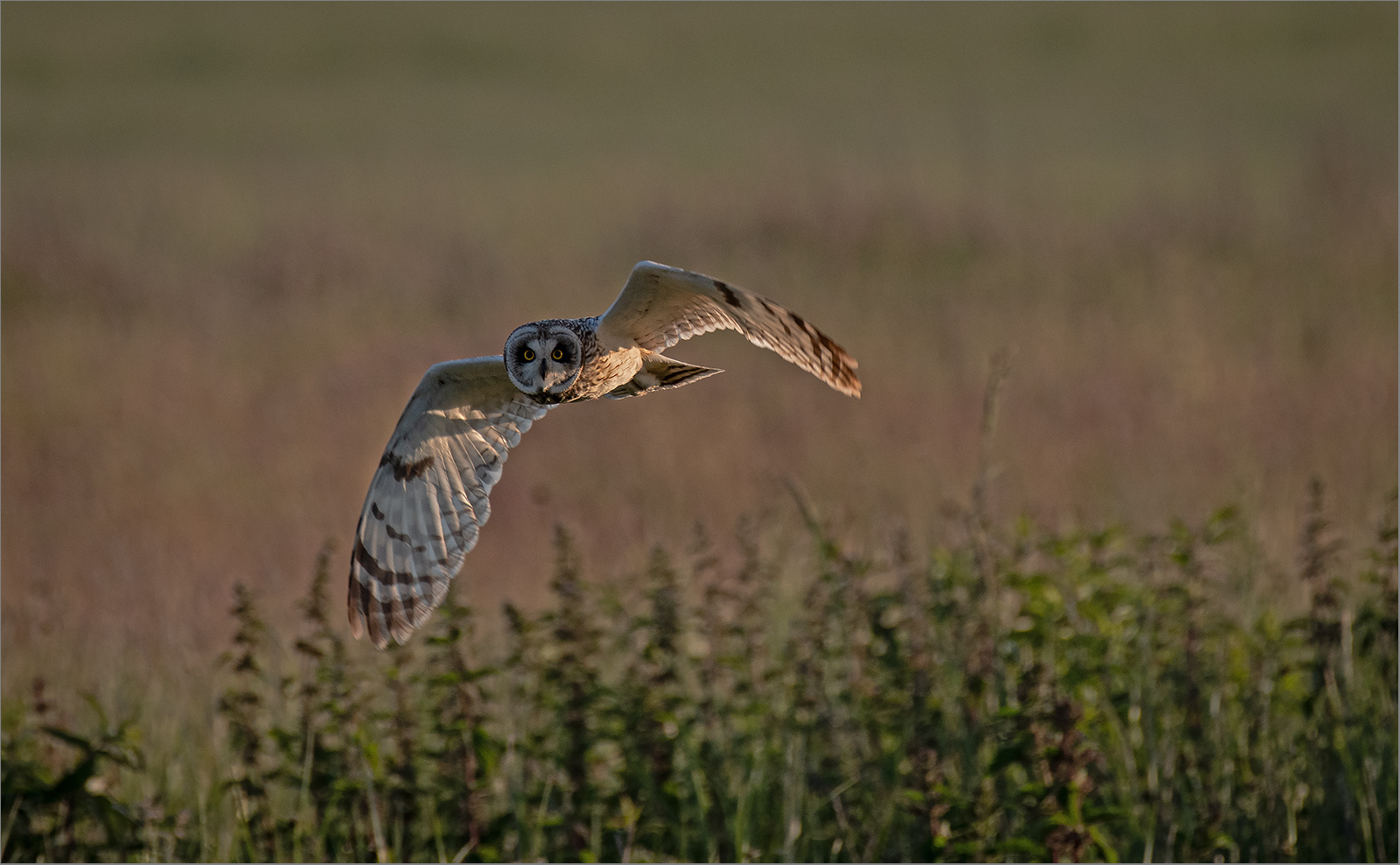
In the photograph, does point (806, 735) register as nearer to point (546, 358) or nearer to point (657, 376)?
point (657, 376)

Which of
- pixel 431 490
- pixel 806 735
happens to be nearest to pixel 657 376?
pixel 431 490

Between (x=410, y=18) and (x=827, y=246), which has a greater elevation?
(x=410, y=18)

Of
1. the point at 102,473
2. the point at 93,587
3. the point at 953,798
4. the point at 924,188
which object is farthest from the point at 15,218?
the point at 953,798

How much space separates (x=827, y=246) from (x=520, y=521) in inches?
216

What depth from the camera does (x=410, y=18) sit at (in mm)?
31406

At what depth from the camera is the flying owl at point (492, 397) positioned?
2.95m

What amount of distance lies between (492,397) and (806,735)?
1.40m

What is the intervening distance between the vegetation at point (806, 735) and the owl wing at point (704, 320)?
0.66m

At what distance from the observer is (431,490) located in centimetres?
378

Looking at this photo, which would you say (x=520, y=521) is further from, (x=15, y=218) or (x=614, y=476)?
(x=15, y=218)

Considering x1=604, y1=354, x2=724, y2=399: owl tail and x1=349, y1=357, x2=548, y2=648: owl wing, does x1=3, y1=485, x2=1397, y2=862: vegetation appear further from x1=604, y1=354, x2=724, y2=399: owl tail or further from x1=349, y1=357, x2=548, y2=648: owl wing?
x1=604, y1=354, x2=724, y2=399: owl tail

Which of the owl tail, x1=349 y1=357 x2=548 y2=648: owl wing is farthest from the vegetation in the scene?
the owl tail

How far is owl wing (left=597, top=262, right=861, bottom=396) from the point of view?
9.37 ft

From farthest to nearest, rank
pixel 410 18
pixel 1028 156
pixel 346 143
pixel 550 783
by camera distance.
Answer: pixel 410 18
pixel 346 143
pixel 1028 156
pixel 550 783
